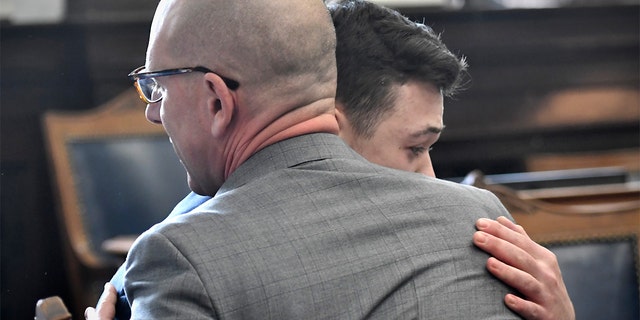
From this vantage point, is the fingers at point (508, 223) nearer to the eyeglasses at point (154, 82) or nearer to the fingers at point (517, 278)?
the fingers at point (517, 278)

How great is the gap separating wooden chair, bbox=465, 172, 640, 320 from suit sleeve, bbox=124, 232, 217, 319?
1.36 metres

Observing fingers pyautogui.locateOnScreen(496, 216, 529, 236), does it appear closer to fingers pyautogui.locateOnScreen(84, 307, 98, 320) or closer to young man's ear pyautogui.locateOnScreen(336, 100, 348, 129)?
young man's ear pyautogui.locateOnScreen(336, 100, 348, 129)

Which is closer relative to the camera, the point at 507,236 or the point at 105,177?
the point at 507,236

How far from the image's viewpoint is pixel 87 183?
13.1 ft

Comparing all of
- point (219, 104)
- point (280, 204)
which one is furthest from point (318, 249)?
point (219, 104)

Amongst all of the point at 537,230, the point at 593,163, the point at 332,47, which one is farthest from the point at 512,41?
the point at 332,47

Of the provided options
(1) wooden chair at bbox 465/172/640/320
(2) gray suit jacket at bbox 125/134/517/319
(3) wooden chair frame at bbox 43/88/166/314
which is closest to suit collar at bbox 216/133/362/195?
(2) gray suit jacket at bbox 125/134/517/319

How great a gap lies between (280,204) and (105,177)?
8.98ft

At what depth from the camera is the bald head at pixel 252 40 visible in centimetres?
153

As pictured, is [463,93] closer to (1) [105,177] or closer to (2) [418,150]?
(1) [105,177]

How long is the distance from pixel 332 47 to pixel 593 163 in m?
3.67

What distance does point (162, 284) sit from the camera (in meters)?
1.28

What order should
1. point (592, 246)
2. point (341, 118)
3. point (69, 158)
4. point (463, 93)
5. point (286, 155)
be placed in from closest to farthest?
point (286, 155)
point (341, 118)
point (592, 246)
point (69, 158)
point (463, 93)

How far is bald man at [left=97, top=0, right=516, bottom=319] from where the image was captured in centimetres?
130
